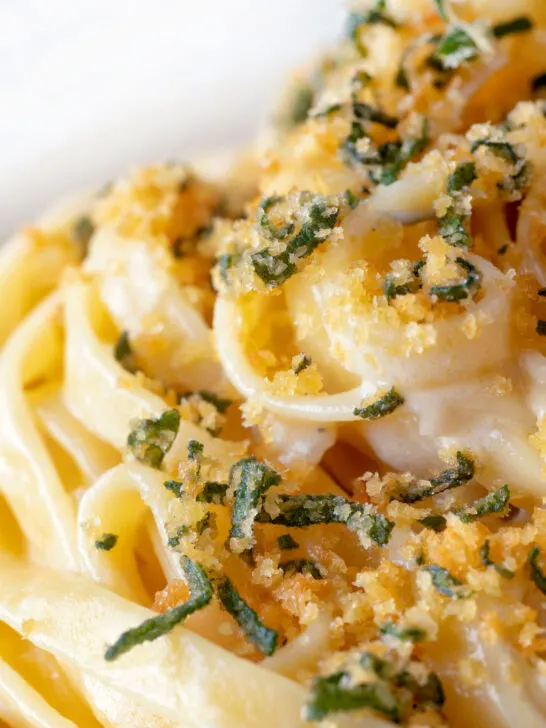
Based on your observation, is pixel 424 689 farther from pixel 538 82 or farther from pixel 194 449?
pixel 538 82

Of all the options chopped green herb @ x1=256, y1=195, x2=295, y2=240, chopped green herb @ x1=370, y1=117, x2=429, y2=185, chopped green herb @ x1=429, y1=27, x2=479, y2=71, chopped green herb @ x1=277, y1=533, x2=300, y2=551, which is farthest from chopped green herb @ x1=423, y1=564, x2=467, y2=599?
chopped green herb @ x1=429, y1=27, x2=479, y2=71

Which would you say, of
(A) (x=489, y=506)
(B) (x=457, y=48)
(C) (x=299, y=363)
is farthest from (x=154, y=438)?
(B) (x=457, y=48)

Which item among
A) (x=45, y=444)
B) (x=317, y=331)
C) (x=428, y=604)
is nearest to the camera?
(x=428, y=604)

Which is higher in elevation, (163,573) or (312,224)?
(312,224)

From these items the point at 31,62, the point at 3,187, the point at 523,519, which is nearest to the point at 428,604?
the point at 523,519

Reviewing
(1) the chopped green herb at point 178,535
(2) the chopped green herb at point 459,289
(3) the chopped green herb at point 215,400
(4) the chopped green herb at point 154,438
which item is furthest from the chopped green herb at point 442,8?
(1) the chopped green herb at point 178,535

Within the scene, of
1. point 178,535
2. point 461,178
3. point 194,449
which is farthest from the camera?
point 461,178

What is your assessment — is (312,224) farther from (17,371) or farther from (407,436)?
(17,371)
